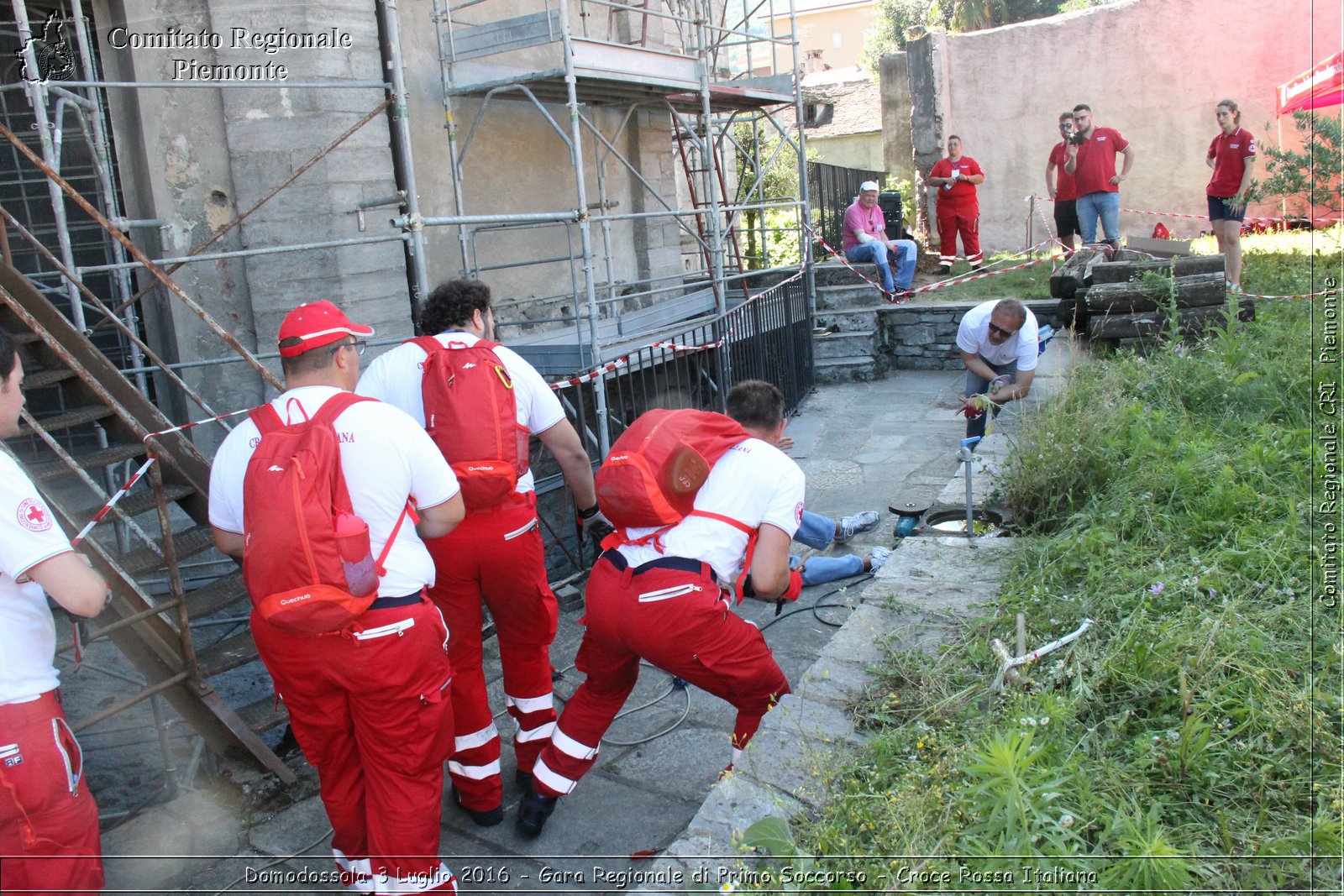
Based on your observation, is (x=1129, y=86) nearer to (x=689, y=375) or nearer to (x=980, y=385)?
(x=980, y=385)

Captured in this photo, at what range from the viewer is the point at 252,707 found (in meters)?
4.38

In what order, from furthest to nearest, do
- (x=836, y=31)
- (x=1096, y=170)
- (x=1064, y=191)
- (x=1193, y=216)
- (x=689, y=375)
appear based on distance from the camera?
(x=836, y=31), (x=1193, y=216), (x=1064, y=191), (x=1096, y=170), (x=689, y=375)

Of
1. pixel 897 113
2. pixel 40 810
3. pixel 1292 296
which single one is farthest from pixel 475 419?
pixel 897 113

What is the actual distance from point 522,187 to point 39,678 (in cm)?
762

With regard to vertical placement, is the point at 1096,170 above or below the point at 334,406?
above

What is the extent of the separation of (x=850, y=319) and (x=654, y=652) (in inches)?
354

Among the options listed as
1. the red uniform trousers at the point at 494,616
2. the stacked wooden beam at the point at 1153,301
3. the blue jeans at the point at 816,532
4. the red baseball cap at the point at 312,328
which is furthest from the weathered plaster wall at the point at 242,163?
the stacked wooden beam at the point at 1153,301

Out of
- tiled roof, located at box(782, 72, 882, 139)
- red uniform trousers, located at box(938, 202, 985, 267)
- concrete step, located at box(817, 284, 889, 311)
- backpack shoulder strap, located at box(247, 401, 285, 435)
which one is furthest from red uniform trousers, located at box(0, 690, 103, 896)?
tiled roof, located at box(782, 72, 882, 139)

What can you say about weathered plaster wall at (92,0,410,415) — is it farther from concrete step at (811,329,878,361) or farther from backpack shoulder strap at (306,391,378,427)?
concrete step at (811,329,878,361)

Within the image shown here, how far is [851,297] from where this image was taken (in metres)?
11.9

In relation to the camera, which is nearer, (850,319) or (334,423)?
(334,423)

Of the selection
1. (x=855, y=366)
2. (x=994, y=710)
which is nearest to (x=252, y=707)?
(x=994, y=710)

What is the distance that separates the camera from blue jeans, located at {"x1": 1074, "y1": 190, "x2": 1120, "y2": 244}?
36.2ft

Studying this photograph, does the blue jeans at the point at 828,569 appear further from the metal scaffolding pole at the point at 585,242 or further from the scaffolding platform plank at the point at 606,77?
the scaffolding platform plank at the point at 606,77
